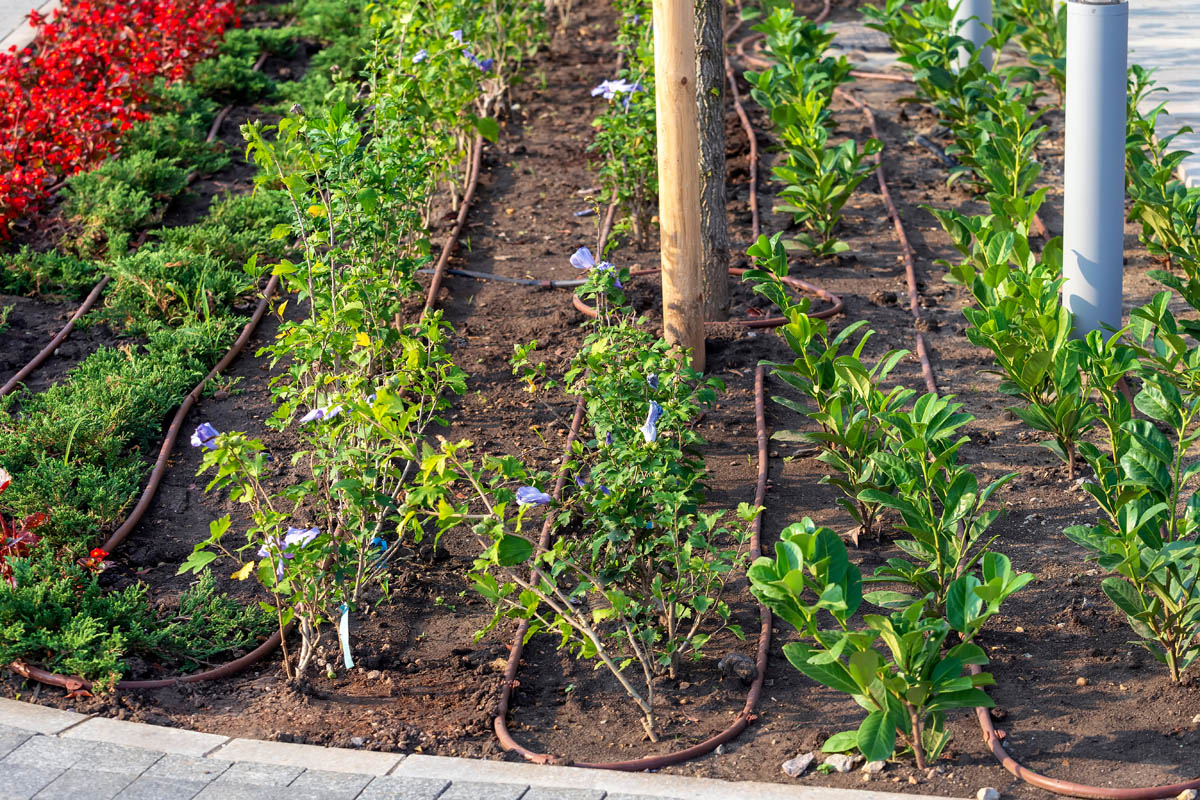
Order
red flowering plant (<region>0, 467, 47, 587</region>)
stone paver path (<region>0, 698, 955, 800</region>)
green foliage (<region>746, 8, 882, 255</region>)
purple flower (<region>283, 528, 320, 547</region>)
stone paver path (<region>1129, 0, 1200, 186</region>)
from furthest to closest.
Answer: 1. stone paver path (<region>1129, 0, 1200, 186</region>)
2. green foliage (<region>746, 8, 882, 255</region>)
3. red flowering plant (<region>0, 467, 47, 587</region>)
4. purple flower (<region>283, 528, 320, 547</region>)
5. stone paver path (<region>0, 698, 955, 800</region>)

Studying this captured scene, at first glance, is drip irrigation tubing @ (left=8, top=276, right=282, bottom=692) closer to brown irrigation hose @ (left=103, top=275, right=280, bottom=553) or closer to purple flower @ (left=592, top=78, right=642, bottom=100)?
brown irrigation hose @ (left=103, top=275, right=280, bottom=553)

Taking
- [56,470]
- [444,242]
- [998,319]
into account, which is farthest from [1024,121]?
[56,470]

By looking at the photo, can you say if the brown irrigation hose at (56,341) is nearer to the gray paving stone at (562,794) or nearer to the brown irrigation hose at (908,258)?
the gray paving stone at (562,794)

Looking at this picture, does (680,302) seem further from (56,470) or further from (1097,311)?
(56,470)

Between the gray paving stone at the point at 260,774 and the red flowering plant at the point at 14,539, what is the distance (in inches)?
43.0

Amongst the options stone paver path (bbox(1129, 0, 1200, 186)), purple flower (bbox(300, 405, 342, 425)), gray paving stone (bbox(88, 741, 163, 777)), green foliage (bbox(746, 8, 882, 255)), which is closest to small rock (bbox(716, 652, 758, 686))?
purple flower (bbox(300, 405, 342, 425))

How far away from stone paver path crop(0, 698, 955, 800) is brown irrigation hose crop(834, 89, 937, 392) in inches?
91.5

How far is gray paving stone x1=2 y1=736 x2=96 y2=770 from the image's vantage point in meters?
3.41

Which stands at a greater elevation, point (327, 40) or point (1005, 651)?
point (327, 40)

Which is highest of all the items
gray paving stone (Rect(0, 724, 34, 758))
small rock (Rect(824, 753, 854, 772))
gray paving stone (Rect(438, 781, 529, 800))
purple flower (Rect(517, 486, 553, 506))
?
purple flower (Rect(517, 486, 553, 506))

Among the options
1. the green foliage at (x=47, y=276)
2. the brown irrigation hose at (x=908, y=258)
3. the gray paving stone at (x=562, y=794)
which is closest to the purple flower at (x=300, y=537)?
the gray paving stone at (x=562, y=794)

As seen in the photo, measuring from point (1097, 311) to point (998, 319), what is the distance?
2.49 ft

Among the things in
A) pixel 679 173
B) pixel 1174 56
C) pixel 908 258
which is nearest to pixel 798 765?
pixel 679 173

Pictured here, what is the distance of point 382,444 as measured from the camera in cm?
429
